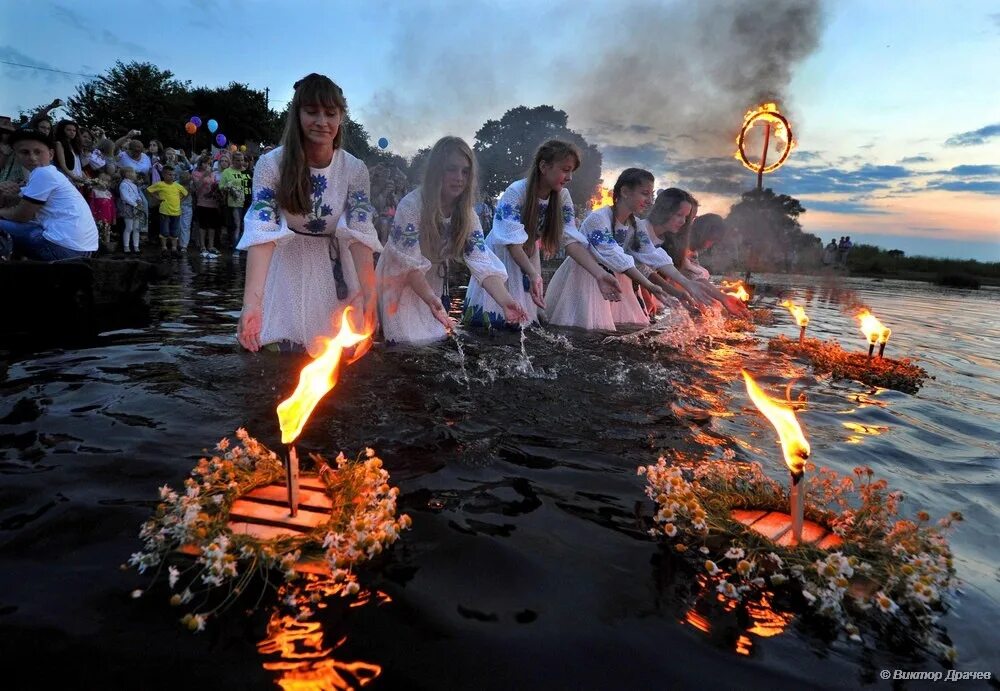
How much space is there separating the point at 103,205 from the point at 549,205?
10234 millimetres

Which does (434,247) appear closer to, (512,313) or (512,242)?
(512,313)

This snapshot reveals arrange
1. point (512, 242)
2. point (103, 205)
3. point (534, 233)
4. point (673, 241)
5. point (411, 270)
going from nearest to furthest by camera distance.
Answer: point (411, 270) < point (512, 242) < point (534, 233) < point (673, 241) < point (103, 205)

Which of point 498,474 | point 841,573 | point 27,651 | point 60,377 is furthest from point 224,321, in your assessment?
point 841,573

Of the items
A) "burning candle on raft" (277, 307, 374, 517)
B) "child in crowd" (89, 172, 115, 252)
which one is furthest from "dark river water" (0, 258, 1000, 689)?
"child in crowd" (89, 172, 115, 252)

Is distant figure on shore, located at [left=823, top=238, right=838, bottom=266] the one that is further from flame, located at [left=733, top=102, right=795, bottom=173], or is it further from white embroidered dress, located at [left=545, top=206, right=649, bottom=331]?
white embroidered dress, located at [left=545, top=206, right=649, bottom=331]

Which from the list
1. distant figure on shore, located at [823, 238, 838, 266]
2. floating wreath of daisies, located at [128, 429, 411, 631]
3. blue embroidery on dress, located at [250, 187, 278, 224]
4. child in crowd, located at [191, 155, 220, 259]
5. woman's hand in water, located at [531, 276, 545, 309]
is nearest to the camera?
floating wreath of daisies, located at [128, 429, 411, 631]

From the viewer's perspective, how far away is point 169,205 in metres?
14.2

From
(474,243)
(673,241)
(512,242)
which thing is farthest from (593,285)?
(474,243)

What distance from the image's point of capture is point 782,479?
11.3 feet

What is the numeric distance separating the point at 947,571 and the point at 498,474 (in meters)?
2.03

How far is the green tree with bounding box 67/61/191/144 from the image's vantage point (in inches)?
1551

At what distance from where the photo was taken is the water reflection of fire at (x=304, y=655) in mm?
1728

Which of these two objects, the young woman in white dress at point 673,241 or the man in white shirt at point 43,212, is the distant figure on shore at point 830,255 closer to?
the young woman in white dress at point 673,241

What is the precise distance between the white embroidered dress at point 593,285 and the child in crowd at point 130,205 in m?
10.2
